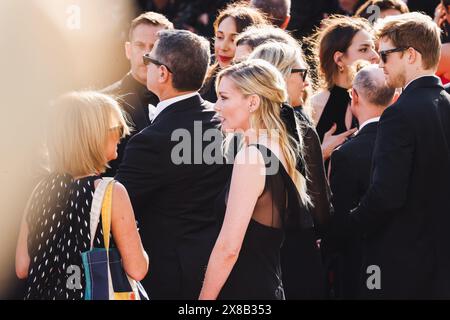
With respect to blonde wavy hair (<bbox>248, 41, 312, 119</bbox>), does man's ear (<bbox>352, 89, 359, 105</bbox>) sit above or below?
below

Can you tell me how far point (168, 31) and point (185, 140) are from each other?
0.66 metres

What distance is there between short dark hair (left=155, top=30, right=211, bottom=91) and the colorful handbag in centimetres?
→ 115

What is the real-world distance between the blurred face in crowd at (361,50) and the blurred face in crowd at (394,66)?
4.78ft

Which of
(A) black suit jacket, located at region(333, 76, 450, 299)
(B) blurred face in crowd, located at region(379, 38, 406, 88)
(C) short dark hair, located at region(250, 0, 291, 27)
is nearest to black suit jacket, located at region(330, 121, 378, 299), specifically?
(A) black suit jacket, located at region(333, 76, 450, 299)

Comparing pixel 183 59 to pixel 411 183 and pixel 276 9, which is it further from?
pixel 276 9

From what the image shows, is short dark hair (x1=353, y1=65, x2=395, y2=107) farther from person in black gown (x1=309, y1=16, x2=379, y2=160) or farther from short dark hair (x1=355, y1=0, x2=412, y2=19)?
short dark hair (x1=355, y1=0, x2=412, y2=19)

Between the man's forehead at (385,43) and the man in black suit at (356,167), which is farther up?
the man's forehead at (385,43)

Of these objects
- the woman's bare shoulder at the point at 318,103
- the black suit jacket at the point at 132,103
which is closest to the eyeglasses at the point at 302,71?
the woman's bare shoulder at the point at 318,103

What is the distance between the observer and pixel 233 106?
11.6ft

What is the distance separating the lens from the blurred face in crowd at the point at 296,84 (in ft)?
14.5

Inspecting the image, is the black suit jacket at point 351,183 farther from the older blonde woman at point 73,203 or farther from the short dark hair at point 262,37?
the older blonde woman at point 73,203

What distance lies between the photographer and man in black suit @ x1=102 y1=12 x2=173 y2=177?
16.6 feet
